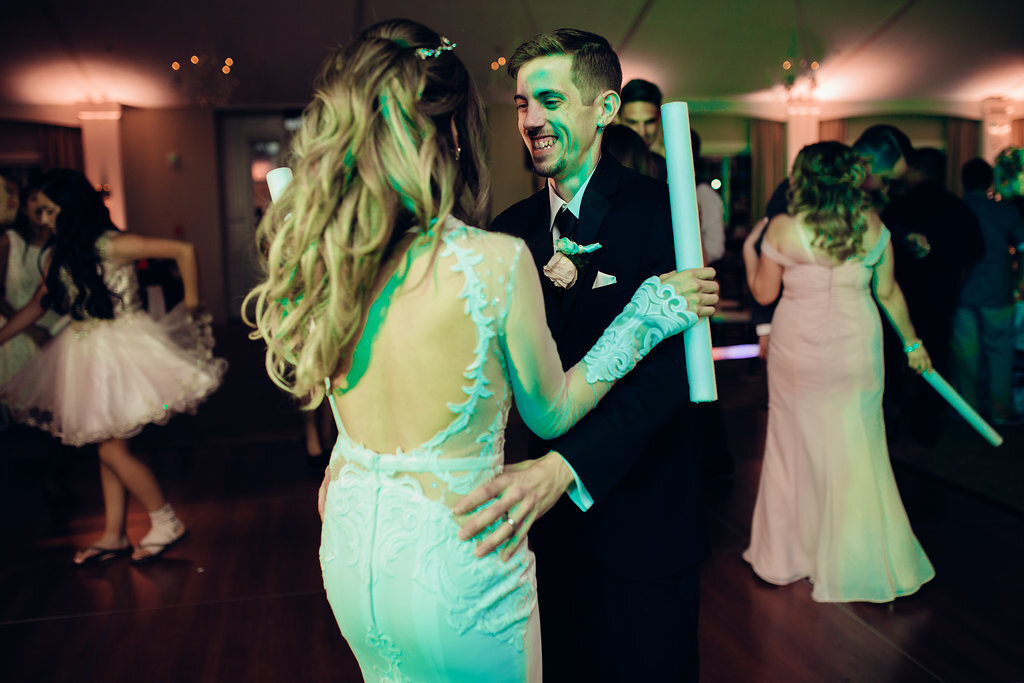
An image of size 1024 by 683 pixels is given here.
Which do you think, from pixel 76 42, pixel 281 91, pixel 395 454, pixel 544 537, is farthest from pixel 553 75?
pixel 281 91

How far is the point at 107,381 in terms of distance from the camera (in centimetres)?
310

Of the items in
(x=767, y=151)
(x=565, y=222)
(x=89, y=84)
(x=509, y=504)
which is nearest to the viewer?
(x=509, y=504)

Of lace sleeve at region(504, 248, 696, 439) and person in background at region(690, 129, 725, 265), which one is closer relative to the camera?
lace sleeve at region(504, 248, 696, 439)

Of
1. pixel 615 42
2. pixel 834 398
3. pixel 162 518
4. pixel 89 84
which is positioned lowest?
pixel 162 518

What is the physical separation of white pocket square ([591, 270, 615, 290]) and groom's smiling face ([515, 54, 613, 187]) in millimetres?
206

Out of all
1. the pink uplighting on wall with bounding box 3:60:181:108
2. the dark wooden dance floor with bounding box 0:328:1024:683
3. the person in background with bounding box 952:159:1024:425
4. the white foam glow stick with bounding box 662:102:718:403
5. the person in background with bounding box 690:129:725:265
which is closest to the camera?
the white foam glow stick with bounding box 662:102:718:403

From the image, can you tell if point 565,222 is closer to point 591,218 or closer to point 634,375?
point 591,218

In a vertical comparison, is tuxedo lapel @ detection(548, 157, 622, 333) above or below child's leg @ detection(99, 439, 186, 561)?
above

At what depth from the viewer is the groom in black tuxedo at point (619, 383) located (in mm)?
1314

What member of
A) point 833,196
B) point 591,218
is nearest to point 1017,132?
point 833,196

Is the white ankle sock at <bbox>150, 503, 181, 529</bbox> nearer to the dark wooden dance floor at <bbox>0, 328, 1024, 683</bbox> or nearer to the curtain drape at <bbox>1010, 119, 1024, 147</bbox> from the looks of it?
the dark wooden dance floor at <bbox>0, 328, 1024, 683</bbox>

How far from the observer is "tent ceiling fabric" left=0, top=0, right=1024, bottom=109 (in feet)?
25.5

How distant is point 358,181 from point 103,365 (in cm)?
269

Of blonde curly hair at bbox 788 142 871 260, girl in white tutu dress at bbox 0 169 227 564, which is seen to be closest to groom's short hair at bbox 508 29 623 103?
blonde curly hair at bbox 788 142 871 260
